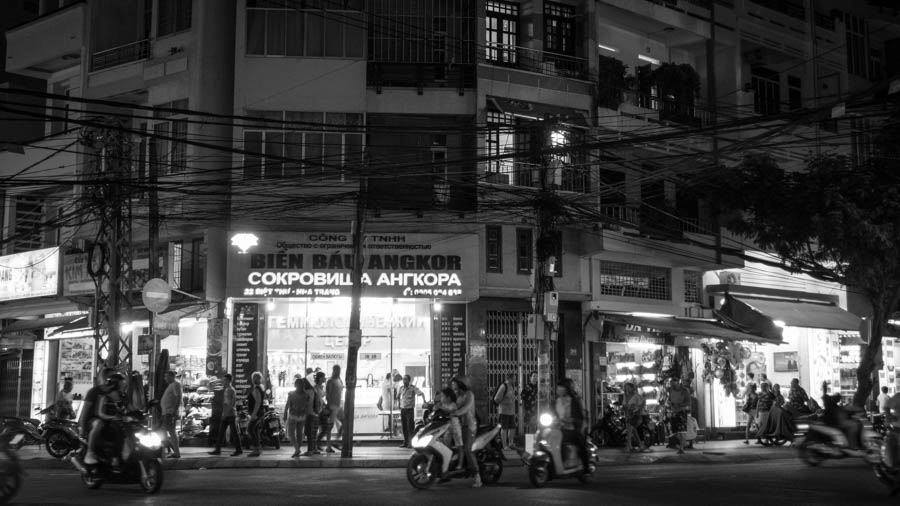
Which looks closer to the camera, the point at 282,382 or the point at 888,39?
the point at 282,382

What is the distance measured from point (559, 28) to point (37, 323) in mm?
Result: 19143

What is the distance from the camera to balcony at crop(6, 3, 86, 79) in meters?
30.9

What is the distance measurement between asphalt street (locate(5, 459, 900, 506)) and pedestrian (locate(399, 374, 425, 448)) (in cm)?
604

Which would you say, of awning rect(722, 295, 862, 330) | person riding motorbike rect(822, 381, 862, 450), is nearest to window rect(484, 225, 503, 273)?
awning rect(722, 295, 862, 330)

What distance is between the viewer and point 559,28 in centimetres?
2972

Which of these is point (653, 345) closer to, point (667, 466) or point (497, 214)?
point (497, 214)

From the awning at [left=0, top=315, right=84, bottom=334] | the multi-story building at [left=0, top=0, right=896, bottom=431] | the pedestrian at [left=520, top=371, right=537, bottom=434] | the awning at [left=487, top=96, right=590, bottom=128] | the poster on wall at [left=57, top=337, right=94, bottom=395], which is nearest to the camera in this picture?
A: the pedestrian at [left=520, top=371, right=537, bottom=434]

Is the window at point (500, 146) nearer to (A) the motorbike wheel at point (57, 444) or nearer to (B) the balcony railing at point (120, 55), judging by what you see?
(B) the balcony railing at point (120, 55)

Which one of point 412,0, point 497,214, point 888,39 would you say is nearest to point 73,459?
point 497,214

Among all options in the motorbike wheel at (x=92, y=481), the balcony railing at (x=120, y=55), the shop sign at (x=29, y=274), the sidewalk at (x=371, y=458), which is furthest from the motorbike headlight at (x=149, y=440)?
the balcony railing at (x=120, y=55)

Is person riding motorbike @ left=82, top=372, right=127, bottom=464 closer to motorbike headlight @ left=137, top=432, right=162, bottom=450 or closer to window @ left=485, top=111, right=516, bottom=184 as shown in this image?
motorbike headlight @ left=137, top=432, right=162, bottom=450

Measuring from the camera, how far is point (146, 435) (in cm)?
1459

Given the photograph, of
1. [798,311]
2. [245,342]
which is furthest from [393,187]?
[798,311]

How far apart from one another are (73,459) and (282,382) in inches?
497
